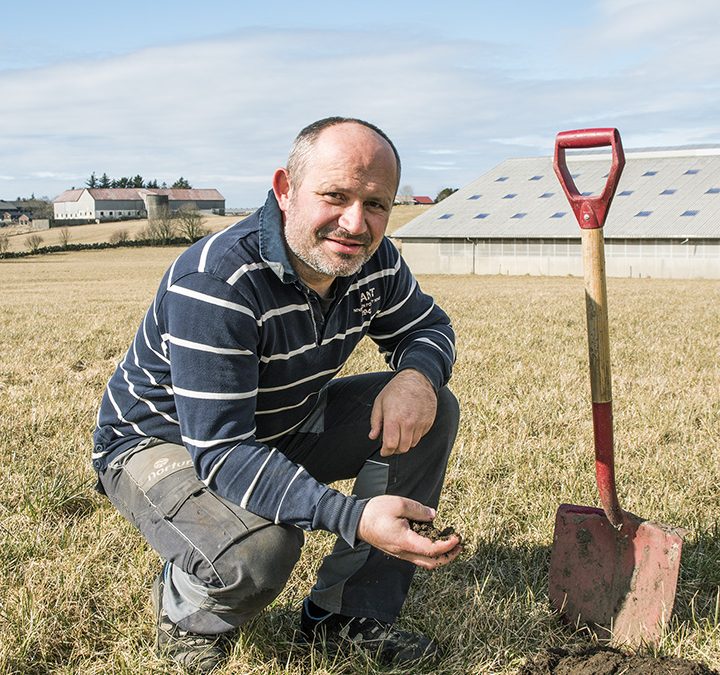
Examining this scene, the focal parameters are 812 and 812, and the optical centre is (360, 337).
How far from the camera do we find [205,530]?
2471 millimetres

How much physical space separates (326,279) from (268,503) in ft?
2.74

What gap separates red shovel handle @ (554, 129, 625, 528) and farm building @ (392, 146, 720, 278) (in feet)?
101

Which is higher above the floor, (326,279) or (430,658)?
(326,279)

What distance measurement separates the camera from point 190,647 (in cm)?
258

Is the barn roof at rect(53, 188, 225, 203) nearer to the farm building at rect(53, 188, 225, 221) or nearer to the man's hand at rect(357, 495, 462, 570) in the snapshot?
the farm building at rect(53, 188, 225, 221)

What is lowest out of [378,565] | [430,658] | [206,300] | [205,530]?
[430,658]

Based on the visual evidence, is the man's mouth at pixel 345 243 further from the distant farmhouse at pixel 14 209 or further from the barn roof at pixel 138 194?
the distant farmhouse at pixel 14 209

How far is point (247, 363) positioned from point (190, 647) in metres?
0.93

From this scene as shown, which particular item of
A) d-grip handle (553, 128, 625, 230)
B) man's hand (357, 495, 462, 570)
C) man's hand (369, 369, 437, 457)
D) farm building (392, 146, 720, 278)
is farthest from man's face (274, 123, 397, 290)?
farm building (392, 146, 720, 278)

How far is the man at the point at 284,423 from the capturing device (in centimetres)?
240

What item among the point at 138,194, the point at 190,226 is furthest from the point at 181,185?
the point at 190,226

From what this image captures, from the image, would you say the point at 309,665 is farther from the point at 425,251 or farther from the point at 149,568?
the point at 425,251

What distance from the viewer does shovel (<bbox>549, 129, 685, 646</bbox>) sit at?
2.83 m

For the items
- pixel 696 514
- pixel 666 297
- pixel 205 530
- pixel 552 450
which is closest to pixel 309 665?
pixel 205 530
